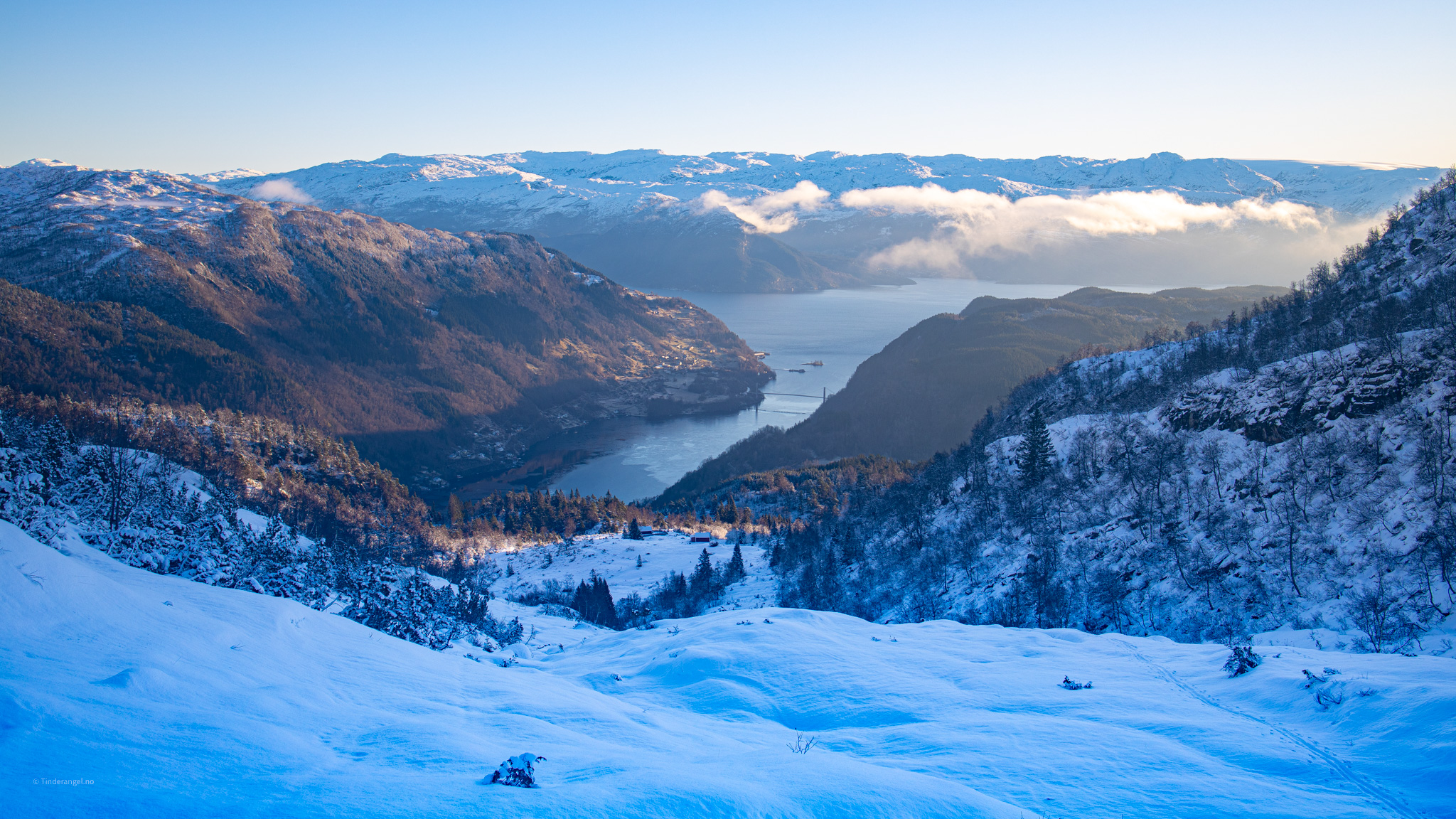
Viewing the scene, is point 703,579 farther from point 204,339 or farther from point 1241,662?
point 204,339

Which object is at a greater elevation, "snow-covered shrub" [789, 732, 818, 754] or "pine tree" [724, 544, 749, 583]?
"snow-covered shrub" [789, 732, 818, 754]

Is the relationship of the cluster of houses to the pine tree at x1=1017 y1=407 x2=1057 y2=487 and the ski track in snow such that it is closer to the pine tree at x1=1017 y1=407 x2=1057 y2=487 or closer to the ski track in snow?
the pine tree at x1=1017 y1=407 x2=1057 y2=487

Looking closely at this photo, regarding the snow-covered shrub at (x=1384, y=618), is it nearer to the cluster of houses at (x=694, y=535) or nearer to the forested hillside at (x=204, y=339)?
the cluster of houses at (x=694, y=535)

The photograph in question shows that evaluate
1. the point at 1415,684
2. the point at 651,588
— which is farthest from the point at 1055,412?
the point at 1415,684

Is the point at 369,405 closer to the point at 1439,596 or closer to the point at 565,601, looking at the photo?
the point at 565,601

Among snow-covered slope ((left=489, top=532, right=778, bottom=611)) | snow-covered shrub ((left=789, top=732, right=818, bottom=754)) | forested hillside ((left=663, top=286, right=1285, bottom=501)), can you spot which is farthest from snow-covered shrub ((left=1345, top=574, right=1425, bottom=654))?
forested hillside ((left=663, top=286, right=1285, bottom=501))

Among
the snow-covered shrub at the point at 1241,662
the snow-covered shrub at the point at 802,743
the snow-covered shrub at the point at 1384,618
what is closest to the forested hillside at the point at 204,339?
the snow-covered shrub at the point at 802,743
